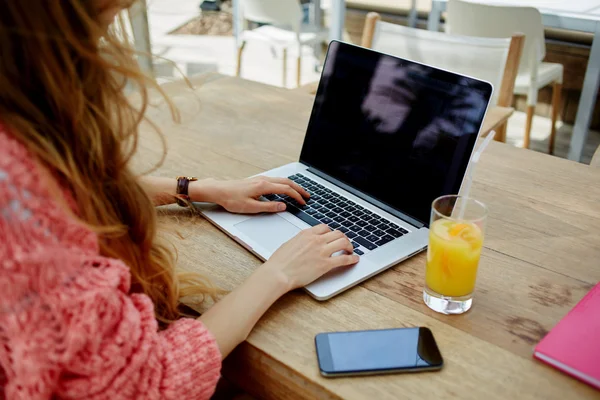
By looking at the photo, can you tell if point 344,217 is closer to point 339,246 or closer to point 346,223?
point 346,223

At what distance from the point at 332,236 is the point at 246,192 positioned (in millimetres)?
208

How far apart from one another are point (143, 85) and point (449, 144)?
18.7 inches

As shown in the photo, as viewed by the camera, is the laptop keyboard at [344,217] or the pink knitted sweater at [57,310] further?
the laptop keyboard at [344,217]

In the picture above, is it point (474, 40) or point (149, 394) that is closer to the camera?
point (149, 394)

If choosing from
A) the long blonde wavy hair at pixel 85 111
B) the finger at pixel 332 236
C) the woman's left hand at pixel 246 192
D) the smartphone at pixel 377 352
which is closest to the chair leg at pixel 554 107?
the woman's left hand at pixel 246 192

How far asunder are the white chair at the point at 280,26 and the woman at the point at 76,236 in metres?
2.79

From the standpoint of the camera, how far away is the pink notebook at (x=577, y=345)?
2.08ft

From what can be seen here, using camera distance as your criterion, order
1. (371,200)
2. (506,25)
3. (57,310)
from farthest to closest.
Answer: (506,25)
(371,200)
(57,310)

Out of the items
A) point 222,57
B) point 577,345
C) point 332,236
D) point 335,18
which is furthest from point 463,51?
point 222,57

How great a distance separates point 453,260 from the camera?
0.72 m

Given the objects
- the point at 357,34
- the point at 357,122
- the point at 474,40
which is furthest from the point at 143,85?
the point at 357,34

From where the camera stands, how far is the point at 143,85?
67 cm

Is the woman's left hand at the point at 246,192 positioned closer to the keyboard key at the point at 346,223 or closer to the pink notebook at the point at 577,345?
the keyboard key at the point at 346,223

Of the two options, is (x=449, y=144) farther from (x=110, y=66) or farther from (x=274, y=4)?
(x=274, y=4)
